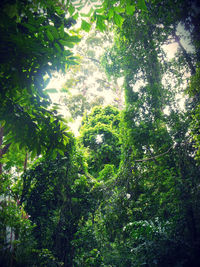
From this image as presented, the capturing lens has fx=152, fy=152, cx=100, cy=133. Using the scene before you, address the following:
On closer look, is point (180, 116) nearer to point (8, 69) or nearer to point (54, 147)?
point (54, 147)

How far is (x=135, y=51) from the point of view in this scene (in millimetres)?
6680

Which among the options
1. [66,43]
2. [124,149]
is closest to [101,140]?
[124,149]

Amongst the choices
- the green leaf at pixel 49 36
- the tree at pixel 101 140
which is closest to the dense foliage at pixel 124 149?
the green leaf at pixel 49 36

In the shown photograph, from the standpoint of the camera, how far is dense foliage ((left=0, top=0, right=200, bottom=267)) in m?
2.24

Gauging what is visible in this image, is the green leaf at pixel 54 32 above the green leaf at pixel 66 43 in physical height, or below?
above

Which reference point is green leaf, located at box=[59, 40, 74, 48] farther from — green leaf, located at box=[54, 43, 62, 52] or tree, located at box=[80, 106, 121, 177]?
tree, located at box=[80, 106, 121, 177]

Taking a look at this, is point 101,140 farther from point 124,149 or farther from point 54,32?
point 54,32

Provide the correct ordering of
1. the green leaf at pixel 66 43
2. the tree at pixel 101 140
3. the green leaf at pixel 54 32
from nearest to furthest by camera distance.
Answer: the green leaf at pixel 54 32, the green leaf at pixel 66 43, the tree at pixel 101 140

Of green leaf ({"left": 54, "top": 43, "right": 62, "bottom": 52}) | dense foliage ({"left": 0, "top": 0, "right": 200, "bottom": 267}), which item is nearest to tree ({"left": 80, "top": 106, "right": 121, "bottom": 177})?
dense foliage ({"left": 0, "top": 0, "right": 200, "bottom": 267})

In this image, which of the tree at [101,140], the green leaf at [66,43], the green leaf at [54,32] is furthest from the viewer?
the tree at [101,140]

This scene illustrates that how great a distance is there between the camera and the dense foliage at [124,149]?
7.36ft

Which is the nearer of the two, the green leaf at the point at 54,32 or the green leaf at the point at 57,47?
the green leaf at the point at 54,32

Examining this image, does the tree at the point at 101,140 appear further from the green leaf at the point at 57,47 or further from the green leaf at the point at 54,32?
the green leaf at the point at 54,32

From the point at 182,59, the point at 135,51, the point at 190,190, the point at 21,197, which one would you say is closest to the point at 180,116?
the point at 190,190
